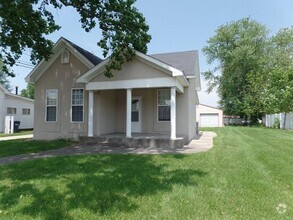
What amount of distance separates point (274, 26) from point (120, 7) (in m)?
40.8

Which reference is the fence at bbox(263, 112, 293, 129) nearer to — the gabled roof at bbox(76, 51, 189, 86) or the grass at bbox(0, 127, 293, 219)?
the gabled roof at bbox(76, 51, 189, 86)

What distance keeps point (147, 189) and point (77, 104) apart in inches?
395

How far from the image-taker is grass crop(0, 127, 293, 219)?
3924 mm

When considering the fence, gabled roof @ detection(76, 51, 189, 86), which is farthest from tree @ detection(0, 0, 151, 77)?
the fence

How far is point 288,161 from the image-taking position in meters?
7.70

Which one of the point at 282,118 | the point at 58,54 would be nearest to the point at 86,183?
the point at 58,54

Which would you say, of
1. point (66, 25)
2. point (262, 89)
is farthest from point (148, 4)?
point (262, 89)

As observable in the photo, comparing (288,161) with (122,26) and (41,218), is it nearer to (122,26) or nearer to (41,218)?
(41,218)

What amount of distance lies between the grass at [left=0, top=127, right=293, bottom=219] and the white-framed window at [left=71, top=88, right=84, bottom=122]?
6.38m

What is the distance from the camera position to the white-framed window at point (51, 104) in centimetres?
1451

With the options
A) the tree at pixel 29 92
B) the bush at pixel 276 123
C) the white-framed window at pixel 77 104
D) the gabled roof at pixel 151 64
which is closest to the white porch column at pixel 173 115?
the gabled roof at pixel 151 64

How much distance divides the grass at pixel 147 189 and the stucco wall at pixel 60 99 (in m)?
6.40

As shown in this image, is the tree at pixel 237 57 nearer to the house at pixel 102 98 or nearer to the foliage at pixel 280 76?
the foliage at pixel 280 76

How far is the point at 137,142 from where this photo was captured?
10922 mm
